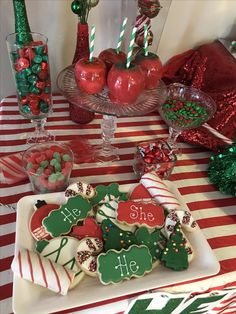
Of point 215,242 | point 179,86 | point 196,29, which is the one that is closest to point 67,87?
point 179,86

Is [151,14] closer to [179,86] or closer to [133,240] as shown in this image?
[179,86]

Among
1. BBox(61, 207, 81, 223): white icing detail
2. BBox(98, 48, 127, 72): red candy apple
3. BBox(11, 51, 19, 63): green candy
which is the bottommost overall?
BBox(61, 207, 81, 223): white icing detail

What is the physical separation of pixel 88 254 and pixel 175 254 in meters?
0.15

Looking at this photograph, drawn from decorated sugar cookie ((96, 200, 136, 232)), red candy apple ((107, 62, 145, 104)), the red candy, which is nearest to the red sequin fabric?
the red candy

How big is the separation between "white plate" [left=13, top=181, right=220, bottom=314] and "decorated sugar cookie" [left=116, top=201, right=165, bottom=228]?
0.07m

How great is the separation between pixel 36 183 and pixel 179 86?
509 millimetres

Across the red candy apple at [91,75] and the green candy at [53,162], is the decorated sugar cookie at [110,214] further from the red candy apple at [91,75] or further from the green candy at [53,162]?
the red candy apple at [91,75]

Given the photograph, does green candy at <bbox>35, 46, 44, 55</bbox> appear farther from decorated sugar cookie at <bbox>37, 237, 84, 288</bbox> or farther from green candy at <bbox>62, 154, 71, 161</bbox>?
decorated sugar cookie at <bbox>37, 237, 84, 288</bbox>

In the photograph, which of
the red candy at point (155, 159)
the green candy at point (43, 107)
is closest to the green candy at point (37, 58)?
the green candy at point (43, 107)

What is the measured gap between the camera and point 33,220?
0.56 m

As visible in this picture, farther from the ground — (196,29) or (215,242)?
(196,29)

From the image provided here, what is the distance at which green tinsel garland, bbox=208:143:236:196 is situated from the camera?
0.72 meters

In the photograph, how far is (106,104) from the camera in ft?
2.21

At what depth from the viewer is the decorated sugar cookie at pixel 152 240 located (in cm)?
54
